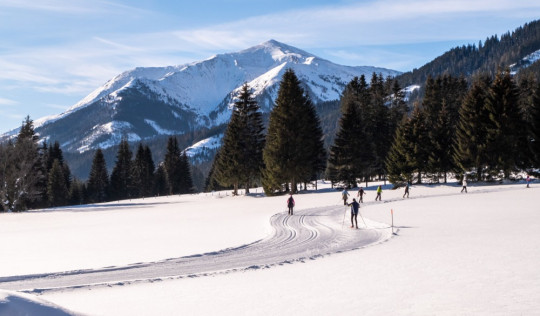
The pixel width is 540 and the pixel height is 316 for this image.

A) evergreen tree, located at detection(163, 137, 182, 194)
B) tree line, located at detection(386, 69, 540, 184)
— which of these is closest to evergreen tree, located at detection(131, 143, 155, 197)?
evergreen tree, located at detection(163, 137, 182, 194)

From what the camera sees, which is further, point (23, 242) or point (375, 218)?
point (375, 218)

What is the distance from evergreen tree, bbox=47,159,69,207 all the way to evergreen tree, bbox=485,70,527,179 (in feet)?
225

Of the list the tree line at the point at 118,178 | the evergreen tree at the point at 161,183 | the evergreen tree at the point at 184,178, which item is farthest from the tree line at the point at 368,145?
the evergreen tree at the point at 161,183

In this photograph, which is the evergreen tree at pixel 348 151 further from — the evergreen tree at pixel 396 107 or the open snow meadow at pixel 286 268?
the open snow meadow at pixel 286 268

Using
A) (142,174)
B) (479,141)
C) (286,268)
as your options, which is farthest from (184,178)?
(286,268)

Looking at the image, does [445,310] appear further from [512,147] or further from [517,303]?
[512,147]

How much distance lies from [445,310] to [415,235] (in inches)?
486

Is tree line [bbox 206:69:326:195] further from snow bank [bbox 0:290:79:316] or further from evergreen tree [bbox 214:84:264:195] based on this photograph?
snow bank [bbox 0:290:79:316]

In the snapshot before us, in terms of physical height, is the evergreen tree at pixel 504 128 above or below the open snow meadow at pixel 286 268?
above

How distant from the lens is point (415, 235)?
69.1 ft

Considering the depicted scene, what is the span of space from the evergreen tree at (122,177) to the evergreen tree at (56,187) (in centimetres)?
1180

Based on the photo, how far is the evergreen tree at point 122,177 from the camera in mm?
88812

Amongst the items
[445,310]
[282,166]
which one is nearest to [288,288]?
[445,310]

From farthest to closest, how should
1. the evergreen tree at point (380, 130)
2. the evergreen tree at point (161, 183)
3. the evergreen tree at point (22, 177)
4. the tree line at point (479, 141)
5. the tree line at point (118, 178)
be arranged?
the evergreen tree at point (161, 183) → the tree line at point (118, 178) → the evergreen tree at point (380, 130) → the evergreen tree at point (22, 177) → the tree line at point (479, 141)
